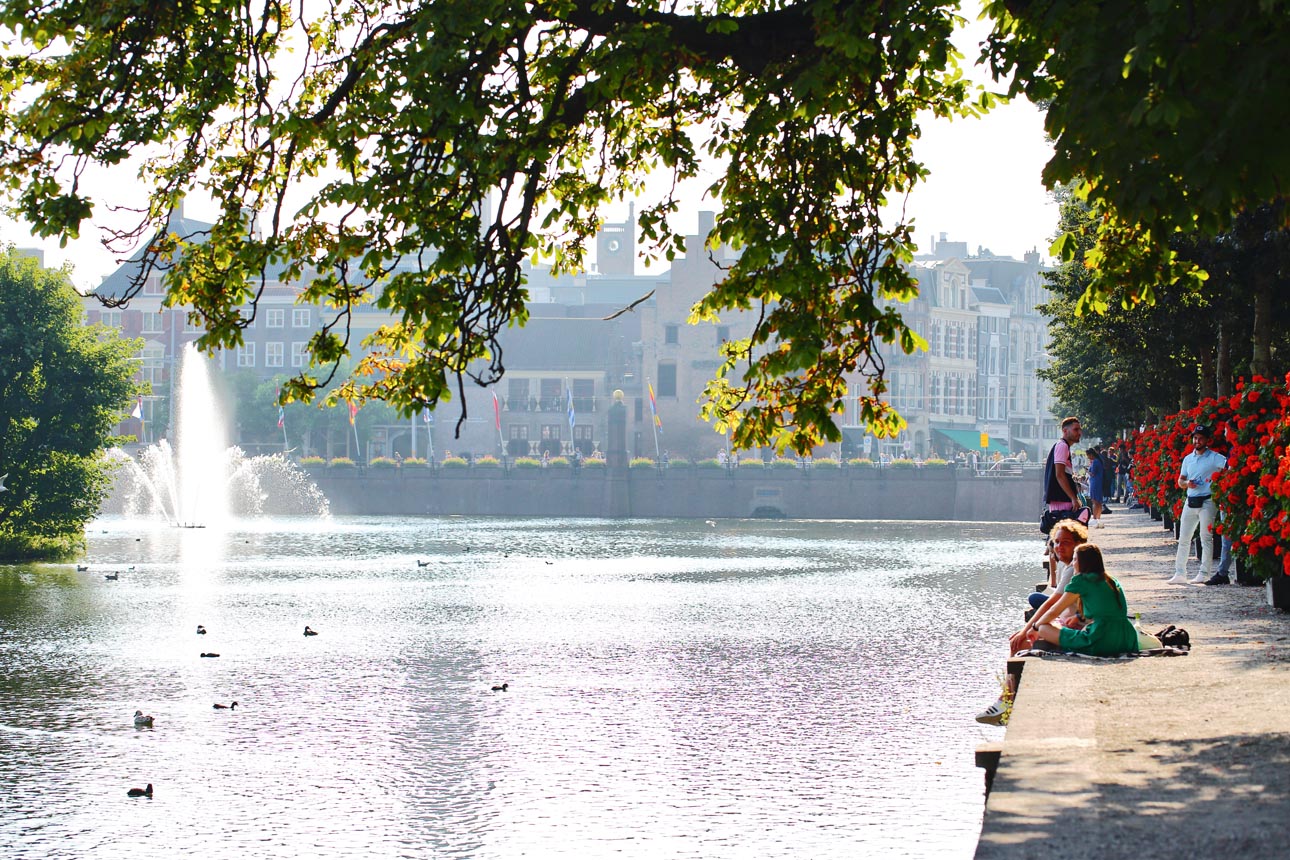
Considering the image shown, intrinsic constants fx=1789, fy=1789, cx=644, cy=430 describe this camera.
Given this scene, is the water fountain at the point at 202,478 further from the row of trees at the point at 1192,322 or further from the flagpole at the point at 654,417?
the row of trees at the point at 1192,322

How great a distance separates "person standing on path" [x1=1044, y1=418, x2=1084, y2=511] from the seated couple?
19.9ft

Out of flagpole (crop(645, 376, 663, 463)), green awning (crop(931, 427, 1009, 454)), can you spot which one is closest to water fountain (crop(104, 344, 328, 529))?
flagpole (crop(645, 376, 663, 463))

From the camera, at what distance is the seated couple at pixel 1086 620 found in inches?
469

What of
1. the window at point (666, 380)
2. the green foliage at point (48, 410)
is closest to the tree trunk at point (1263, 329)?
the green foliage at point (48, 410)

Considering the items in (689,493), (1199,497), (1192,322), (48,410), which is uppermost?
(1192,322)

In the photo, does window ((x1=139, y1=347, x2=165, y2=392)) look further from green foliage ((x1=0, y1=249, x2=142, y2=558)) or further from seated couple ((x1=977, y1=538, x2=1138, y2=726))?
seated couple ((x1=977, y1=538, x2=1138, y2=726))

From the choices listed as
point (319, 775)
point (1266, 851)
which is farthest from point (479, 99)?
point (1266, 851)

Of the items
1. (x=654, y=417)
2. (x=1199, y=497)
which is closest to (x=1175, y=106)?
(x=1199, y=497)

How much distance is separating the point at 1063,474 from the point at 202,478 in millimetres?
65125

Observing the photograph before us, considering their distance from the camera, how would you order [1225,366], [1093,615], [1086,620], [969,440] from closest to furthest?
[1093,615] → [1086,620] → [1225,366] → [969,440]

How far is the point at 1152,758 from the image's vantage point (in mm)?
8172

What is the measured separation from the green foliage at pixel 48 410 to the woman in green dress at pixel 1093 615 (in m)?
31.3

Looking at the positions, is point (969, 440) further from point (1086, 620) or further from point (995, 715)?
point (995, 715)

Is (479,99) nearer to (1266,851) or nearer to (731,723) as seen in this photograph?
(731,723)
